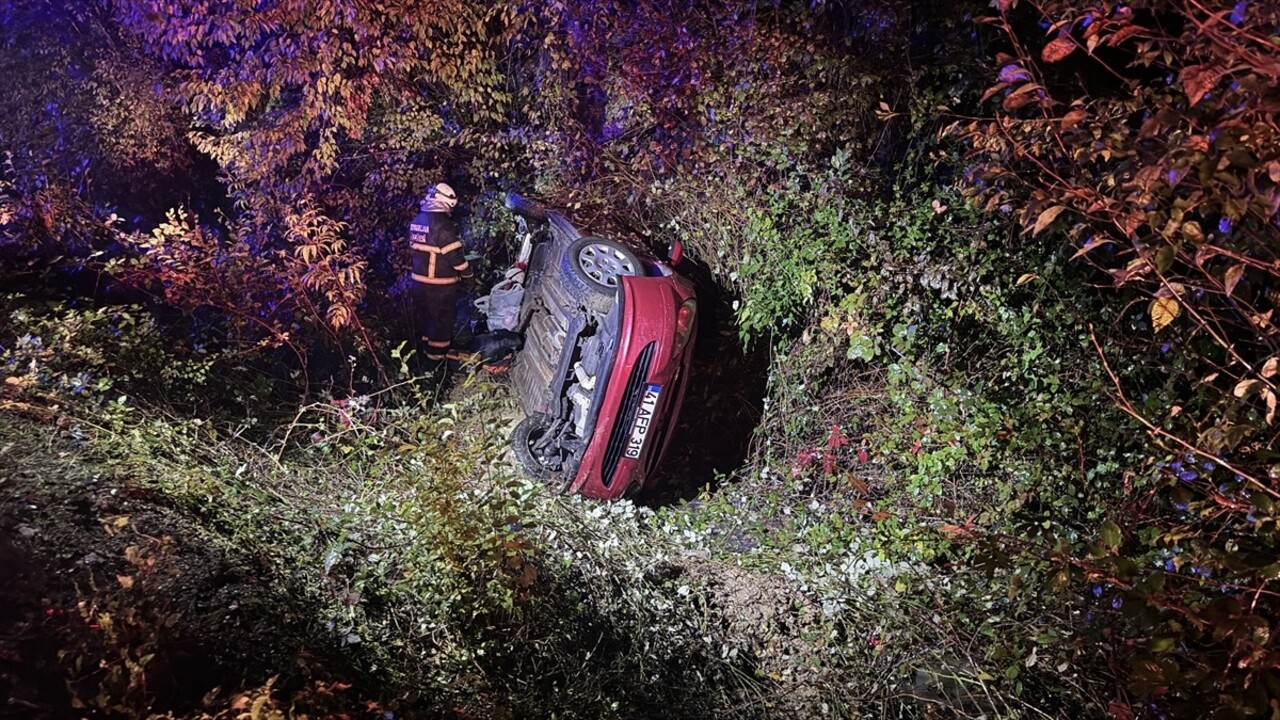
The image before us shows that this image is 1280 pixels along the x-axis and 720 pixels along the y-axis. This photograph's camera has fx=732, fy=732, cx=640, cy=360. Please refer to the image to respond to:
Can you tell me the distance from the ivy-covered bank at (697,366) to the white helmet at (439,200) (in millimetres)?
417

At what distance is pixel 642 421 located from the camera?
10.6 ft

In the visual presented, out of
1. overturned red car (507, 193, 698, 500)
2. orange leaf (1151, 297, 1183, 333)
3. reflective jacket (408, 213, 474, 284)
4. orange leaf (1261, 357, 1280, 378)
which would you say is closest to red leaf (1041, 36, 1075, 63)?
orange leaf (1151, 297, 1183, 333)

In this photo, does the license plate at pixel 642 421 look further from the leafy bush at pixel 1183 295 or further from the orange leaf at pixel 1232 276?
the orange leaf at pixel 1232 276

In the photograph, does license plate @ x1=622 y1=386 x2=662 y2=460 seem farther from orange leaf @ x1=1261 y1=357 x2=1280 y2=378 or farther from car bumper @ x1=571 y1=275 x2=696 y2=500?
orange leaf @ x1=1261 y1=357 x2=1280 y2=378

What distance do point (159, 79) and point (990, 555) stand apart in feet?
16.0

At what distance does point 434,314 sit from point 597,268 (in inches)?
47.0

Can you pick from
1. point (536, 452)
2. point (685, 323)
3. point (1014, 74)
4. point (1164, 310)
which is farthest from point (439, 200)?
point (1164, 310)

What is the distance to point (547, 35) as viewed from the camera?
4473mm

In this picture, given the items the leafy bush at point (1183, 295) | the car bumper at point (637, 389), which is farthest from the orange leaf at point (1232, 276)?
the car bumper at point (637, 389)

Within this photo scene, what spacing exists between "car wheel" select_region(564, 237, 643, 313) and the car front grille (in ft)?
1.08

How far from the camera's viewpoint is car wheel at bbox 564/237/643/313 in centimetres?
333

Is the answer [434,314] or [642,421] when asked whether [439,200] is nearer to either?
[434,314]

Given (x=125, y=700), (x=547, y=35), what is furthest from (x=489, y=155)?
(x=125, y=700)

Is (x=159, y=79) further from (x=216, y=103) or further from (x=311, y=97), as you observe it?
(x=311, y=97)
